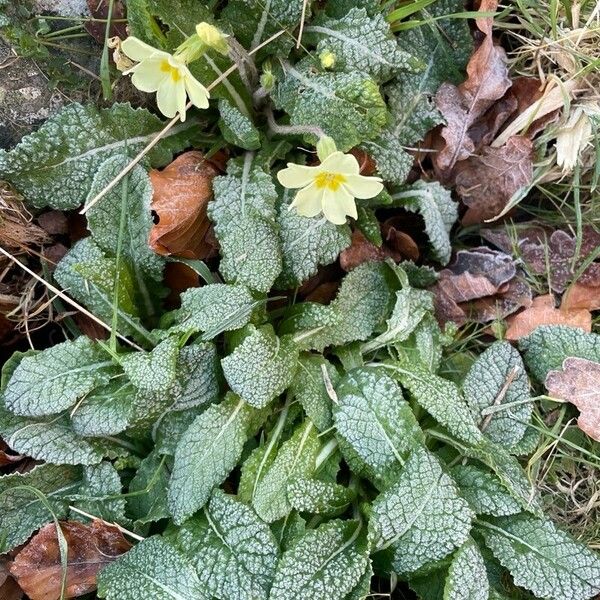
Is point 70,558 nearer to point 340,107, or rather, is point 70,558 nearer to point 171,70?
point 171,70

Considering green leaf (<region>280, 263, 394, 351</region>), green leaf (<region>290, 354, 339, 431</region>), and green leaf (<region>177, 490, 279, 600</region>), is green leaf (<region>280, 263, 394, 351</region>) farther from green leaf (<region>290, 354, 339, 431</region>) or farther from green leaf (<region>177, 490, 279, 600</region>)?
green leaf (<region>177, 490, 279, 600</region>)

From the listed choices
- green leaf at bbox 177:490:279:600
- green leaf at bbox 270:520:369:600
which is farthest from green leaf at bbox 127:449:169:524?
green leaf at bbox 270:520:369:600

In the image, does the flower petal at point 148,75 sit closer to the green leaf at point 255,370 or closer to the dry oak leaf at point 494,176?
the green leaf at point 255,370

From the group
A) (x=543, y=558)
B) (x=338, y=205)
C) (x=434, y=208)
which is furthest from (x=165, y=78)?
(x=543, y=558)

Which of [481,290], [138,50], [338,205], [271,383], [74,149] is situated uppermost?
[138,50]

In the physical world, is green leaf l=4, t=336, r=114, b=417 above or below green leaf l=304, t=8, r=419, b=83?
below

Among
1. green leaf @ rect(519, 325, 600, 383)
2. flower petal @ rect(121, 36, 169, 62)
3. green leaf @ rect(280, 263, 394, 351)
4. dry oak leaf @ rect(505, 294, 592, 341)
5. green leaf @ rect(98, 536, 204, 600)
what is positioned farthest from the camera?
dry oak leaf @ rect(505, 294, 592, 341)

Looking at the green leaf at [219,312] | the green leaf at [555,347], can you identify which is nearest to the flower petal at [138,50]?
the green leaf at [219,312]
